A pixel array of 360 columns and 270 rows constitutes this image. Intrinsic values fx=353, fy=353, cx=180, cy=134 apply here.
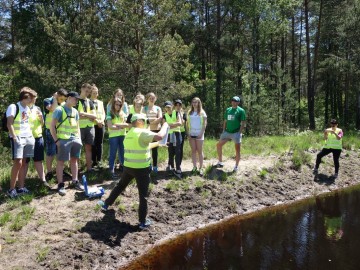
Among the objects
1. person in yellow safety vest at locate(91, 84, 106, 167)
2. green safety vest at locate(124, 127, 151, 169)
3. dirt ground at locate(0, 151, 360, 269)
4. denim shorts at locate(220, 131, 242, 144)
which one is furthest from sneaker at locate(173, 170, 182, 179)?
green safety vest at locate(124, 127, 151, 169)

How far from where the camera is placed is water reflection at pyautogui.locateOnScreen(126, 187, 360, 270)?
19.8 ft

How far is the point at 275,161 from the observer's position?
11.7 metres

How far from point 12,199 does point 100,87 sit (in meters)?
8.89

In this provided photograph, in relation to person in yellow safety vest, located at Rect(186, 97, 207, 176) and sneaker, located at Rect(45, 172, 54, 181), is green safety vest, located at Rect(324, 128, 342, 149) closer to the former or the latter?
person in yellow safety vest, located at Rect(186, 97, 207, 176)

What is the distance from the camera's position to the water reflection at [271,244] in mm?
6047

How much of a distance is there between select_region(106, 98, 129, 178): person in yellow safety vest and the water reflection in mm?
2634

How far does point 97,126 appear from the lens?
8.70m

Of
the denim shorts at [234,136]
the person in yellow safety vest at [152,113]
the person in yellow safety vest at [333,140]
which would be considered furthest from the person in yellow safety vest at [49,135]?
the person in yellow safety vest at [333,140]

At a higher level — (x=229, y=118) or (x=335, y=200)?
(x=229, y=118)

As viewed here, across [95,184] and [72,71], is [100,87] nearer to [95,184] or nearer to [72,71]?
[72,71]

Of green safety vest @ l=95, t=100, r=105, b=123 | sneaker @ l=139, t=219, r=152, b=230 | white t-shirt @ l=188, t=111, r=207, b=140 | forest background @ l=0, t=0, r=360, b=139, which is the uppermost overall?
forest background @ l=0, t=0, r=360, b=139

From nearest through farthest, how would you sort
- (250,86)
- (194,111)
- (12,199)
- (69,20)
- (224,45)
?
(12,199) → (194,111) → (69,20) → (250,86) → (224,45)

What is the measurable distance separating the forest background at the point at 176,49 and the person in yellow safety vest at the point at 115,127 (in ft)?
19.6

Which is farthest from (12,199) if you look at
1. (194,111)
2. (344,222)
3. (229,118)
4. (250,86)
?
(250,86)
